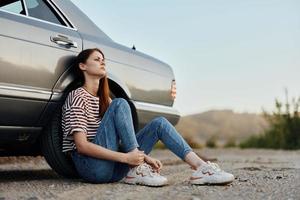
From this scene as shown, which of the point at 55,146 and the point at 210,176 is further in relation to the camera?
the point at 55,146

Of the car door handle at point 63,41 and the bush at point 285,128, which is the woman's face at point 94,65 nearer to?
the car door handle at point 63,41

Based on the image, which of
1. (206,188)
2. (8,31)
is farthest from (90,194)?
(8,31)

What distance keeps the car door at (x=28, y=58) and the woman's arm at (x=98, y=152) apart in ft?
1.37

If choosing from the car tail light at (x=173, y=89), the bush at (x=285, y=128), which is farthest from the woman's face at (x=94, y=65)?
the bush at (x=285, y=128)

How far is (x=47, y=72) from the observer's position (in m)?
4.00

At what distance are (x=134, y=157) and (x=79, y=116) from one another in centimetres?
49

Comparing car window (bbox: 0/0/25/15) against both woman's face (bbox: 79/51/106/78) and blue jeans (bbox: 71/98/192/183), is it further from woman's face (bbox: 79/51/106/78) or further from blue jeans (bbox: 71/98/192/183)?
blue jeans (bbox: 71/98/192/183)

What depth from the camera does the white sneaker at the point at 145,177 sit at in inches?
151

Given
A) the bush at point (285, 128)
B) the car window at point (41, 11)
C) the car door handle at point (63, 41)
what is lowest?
the bush at point (285, 128)

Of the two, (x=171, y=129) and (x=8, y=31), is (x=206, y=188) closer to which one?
(x=171, y=129)

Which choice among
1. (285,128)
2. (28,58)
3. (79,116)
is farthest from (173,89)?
(285,128)

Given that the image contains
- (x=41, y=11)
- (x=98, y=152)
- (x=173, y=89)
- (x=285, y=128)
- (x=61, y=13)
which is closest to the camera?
(x=98, y=152)

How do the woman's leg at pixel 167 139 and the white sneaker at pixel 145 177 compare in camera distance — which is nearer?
the white sneaker at pixel 145 177

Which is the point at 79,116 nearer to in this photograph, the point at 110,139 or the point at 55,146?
the point at 110,139
